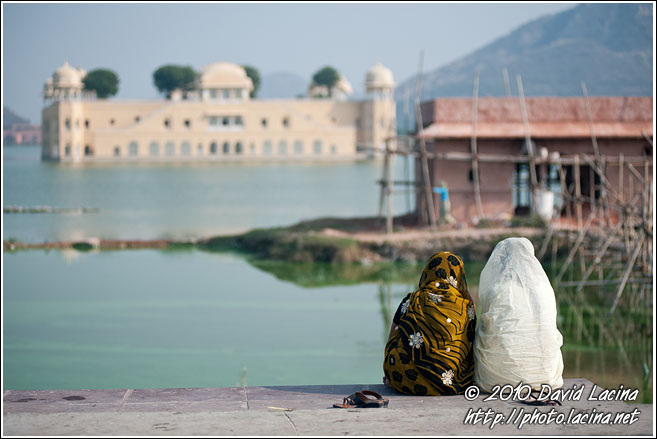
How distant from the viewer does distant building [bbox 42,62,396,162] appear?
5172cm

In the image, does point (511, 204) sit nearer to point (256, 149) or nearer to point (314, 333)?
point (314, 333)

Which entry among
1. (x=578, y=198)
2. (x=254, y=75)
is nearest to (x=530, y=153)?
(x=578, y=198)

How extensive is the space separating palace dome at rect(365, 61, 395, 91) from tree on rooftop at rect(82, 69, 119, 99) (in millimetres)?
20632

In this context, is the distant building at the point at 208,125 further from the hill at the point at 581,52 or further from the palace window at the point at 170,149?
the hill at the point at 581,52

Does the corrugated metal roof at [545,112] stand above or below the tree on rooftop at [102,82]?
below

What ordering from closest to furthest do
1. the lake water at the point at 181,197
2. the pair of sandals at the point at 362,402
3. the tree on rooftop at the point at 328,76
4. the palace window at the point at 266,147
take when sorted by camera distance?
the pair of sandals at the point at 362,402
the lake water at the point at 181,197
the palace window at the point at 266,147
the tree on rooftop at the point at 328,76

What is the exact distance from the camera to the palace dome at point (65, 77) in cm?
5309

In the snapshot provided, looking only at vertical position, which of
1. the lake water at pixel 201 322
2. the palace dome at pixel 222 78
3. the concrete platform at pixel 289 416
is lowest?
the lake water at pixel 201 322

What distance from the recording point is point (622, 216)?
28.1 feet

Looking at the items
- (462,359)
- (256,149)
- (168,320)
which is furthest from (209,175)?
(462,359)

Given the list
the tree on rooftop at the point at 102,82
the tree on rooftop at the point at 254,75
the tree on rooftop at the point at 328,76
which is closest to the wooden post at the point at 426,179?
the tree on rooftop at the point at 102,82

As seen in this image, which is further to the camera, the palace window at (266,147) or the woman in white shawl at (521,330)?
the palace window at (266,147)

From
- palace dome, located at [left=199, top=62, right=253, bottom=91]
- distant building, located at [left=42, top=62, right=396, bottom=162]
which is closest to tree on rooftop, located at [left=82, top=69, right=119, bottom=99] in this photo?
distant building, located at [left=42, top=62, right=396, bottom=162]

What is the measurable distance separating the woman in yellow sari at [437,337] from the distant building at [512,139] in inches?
380
